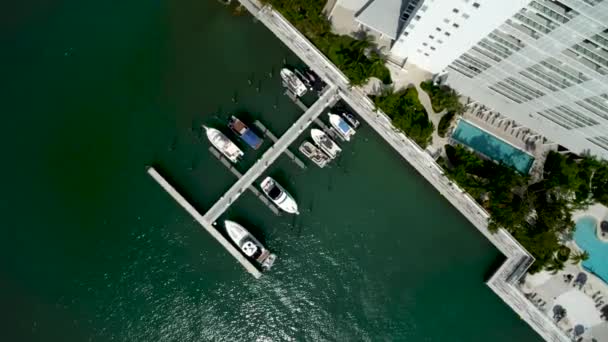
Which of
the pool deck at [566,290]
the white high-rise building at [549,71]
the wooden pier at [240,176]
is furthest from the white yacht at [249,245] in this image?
the pool deck at [566,290]

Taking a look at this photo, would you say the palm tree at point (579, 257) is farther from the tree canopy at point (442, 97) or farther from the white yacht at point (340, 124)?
the white yacht at point (340, 124)

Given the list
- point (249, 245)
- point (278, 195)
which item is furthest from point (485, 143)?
point (249, 245)

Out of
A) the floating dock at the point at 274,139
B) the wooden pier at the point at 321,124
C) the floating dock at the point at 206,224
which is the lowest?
the floating dock at the point at 206,224

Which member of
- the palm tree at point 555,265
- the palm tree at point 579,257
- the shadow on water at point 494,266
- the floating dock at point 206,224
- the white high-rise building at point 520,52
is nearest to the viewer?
the white high-rise building at point 520,52

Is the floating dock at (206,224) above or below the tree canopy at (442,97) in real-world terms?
below

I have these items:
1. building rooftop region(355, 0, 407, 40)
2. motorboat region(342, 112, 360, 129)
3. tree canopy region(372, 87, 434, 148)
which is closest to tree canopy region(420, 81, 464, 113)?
tree canopy region(372, 87, 434, 148)

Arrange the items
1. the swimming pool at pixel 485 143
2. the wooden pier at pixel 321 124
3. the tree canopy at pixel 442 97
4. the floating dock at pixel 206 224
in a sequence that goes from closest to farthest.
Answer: the tree canopy at pixel 442 97, the floating dock at pixel 206 224, the swimming pool at pixel 485 143, the wooden pier at pixel 321 124

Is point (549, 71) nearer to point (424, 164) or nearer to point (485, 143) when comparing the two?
point (485, 143)
